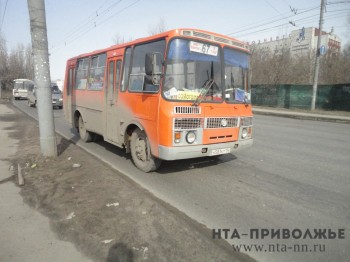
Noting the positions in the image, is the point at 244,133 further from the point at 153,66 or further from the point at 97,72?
the point at 97,72

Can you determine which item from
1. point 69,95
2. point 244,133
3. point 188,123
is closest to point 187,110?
point 188,123

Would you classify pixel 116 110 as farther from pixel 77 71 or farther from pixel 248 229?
pixel 248 229

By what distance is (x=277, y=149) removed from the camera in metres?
8.34

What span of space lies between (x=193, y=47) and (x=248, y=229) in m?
3.32

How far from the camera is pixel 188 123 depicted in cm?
517

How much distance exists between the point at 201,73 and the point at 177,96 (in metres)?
0.72

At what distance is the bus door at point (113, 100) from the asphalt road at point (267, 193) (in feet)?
2.23

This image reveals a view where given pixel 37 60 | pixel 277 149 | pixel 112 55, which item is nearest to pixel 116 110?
pixel 112 55

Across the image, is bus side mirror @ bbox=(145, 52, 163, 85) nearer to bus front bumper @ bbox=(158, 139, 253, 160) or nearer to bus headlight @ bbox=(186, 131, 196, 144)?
bus headlight @ bbox=(186, 131, 196, 144)

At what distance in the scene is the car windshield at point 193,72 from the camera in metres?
5.09

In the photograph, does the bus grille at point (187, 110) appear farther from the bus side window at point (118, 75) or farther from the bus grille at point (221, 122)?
the bus side window at point (118, 75)

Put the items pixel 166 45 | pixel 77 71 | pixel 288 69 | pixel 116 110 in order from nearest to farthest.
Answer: pixel 166 45 < pixel 116 110 < pixel 77 71 < pixel 288 69

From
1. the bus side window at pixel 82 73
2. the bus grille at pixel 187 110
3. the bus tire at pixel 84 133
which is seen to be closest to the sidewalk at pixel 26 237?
the bus grille at pixel 187 110

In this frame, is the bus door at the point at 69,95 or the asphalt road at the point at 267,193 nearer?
the asphalt road at the point at 267,193
